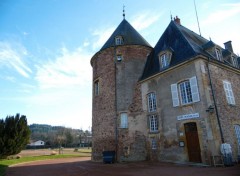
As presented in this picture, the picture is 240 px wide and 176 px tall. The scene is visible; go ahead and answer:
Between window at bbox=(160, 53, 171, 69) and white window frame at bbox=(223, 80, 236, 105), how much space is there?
4097 millimetres

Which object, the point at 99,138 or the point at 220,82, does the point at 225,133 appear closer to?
the point at 220,82

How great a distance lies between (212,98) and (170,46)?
Answer: 566 cm

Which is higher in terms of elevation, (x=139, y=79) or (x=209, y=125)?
(x=139, y=79)

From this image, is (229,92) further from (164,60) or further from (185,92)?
(164,60)

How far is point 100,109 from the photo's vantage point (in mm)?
17062

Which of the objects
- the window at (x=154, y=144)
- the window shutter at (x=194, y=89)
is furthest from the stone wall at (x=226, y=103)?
the window at (x=154, y=144)

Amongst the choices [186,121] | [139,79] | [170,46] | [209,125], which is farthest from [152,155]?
[170,46]

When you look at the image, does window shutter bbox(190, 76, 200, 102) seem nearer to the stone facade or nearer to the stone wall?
the stone wall

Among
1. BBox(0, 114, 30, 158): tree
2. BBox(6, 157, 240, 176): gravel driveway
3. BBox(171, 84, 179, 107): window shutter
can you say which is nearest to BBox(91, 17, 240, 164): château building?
BBox(171, 84, 179, 107): window shutter

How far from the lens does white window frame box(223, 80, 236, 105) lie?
12.8 metres

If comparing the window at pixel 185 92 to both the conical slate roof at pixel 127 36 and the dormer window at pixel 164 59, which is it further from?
the conical slate roof at pixel 127 36

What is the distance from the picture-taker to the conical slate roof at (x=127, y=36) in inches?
708

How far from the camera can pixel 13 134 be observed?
21.0 meters

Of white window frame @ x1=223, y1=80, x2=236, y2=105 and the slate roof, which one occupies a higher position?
the slate roof
